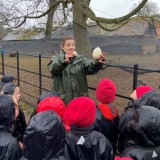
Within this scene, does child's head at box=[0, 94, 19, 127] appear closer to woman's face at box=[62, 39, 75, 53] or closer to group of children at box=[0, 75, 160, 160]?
group of children at box=[0, 75, 160, 160]

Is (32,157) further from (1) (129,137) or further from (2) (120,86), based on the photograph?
(2) (120,86)

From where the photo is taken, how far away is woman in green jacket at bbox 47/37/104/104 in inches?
156

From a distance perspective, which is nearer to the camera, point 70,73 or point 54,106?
point 54,106

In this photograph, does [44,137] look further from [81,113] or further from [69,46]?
[69,46]

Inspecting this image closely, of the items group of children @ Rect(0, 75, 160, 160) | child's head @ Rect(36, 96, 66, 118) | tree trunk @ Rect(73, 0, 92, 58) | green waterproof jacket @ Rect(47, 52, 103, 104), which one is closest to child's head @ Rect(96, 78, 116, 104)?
group of children @ Rect(0, 75, 160, 160)

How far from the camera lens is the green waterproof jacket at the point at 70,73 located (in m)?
3.98

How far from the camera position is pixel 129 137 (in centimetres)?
269

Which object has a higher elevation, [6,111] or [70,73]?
[70,73]

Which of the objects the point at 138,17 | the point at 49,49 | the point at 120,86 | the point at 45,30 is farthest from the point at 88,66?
the point at 45,30

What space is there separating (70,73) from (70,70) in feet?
0.14

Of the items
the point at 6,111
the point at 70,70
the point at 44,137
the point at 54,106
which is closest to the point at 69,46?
the point at 70,70

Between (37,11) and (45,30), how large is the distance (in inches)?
185

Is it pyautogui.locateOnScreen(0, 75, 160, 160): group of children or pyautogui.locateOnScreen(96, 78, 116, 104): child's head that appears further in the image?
pyautogui.locateOnScreen(96, 78, 116, 104): child's head

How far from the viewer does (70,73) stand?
4.16 meters
